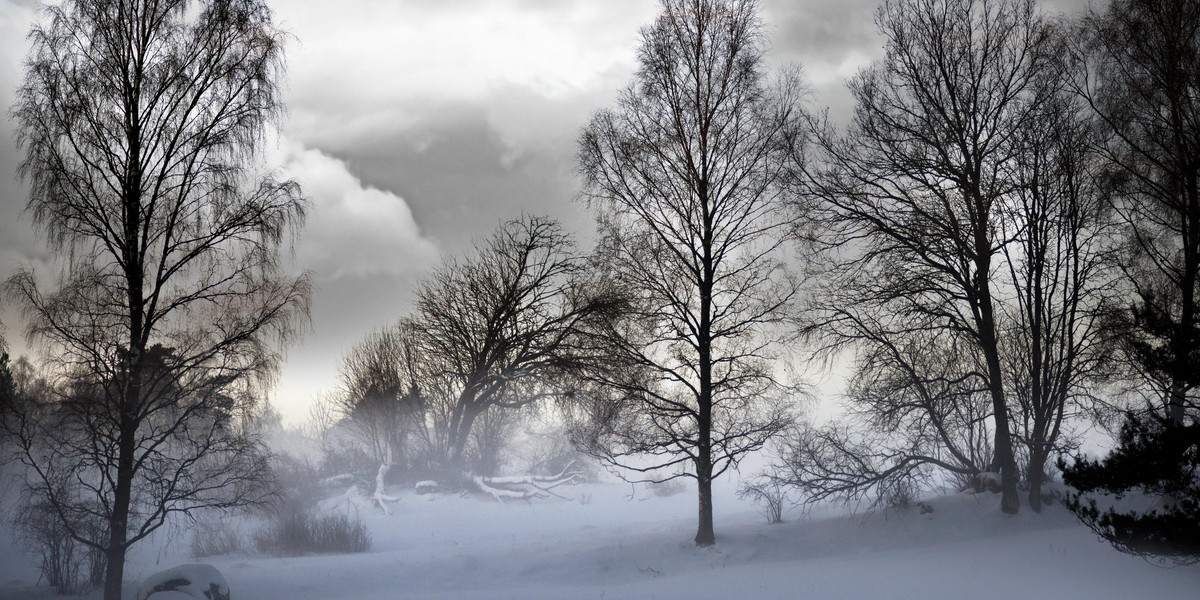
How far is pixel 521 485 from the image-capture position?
86.1 ft

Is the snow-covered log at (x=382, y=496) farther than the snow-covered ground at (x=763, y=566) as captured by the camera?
Yes

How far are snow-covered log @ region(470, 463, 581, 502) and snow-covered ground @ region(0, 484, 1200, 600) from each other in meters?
6.44

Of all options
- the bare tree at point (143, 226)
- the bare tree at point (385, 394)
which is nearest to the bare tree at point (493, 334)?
the bare tree at point (385, 394)

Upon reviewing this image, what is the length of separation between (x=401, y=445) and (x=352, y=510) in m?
5.25

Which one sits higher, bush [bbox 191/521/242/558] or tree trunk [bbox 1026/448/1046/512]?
tree trunk [bbox 1026/448/1046/512]

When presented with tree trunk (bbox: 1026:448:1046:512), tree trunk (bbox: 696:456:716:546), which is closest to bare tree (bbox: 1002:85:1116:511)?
tree trunk (bbox: 1026:448:1046:512)

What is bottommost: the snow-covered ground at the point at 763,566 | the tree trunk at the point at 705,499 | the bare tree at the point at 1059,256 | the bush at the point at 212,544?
the bush at the point at 212,544

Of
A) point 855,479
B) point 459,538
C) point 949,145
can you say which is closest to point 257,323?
point 459,538

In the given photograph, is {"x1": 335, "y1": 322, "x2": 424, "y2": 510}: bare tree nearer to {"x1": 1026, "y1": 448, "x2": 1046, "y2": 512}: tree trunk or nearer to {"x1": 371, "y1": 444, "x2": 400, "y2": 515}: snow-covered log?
{"x1": 371, "y1": 444, "x2": 400, "y2": 515}: snow-covered log

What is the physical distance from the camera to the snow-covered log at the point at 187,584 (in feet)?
38.7

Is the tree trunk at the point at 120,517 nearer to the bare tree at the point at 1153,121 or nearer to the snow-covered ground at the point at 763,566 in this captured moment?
the snow-covered ground at the point at 763,566

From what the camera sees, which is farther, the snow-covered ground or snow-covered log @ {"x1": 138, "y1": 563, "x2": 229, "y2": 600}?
snow-covered log @ {"x1": 138, "y1": 563, "x2": 229, "y2": 600}

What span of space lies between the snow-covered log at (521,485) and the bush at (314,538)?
19.6 ft

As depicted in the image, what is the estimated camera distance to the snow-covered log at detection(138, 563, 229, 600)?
38.7 feet
